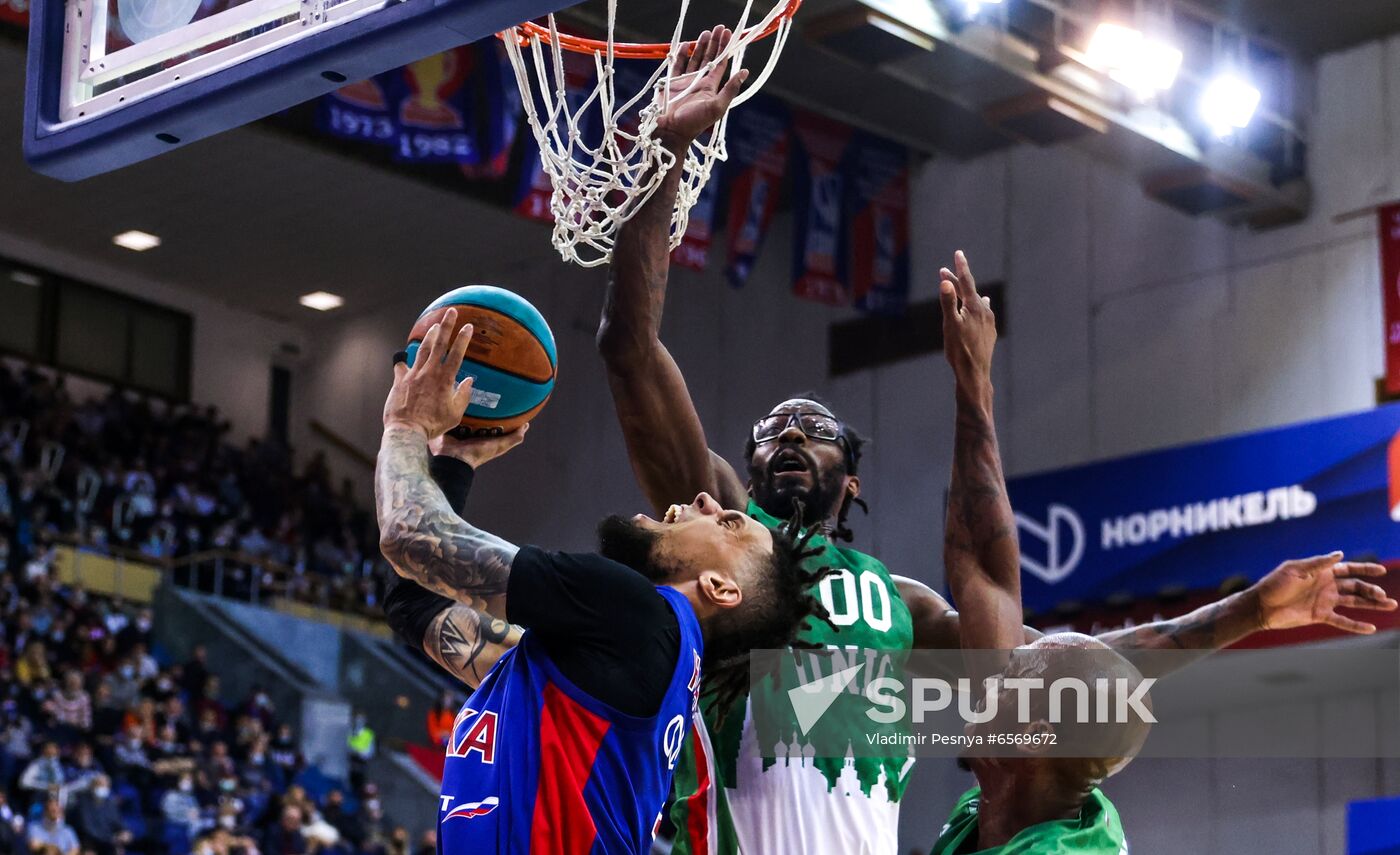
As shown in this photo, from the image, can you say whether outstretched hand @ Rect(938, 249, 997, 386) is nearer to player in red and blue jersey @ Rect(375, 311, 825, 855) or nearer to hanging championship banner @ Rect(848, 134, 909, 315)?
player in red and blue jersey @ Rect(375, 311, 825, 855)

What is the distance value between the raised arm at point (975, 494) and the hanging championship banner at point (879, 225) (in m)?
15.3

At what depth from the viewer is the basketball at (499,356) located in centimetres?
399

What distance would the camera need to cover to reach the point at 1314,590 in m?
3.78

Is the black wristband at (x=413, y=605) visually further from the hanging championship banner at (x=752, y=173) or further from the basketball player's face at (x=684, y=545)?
the hanging championship banner at (x=752, y=173)

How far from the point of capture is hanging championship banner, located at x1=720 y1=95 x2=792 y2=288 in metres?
17.8

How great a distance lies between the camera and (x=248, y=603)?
2047cm

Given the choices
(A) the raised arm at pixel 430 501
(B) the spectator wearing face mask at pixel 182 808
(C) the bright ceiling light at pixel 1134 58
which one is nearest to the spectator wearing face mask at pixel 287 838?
(B) the spectator wearing face mask at pixel 182 808

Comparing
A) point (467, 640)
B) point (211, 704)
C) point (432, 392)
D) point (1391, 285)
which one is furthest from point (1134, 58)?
point (432, 392)

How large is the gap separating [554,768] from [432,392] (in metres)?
0.79

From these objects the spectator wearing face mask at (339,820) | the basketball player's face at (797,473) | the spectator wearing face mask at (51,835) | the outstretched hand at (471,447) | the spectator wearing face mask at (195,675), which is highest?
the spectator wearing face mask at (195,675)

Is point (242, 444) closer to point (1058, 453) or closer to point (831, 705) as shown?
point (1058, 453)

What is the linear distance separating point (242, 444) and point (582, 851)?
2258 centimetres

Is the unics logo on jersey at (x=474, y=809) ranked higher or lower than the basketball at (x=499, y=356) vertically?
lower

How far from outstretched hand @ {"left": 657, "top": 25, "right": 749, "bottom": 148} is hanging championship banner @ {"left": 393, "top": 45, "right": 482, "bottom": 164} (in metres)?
11.2
